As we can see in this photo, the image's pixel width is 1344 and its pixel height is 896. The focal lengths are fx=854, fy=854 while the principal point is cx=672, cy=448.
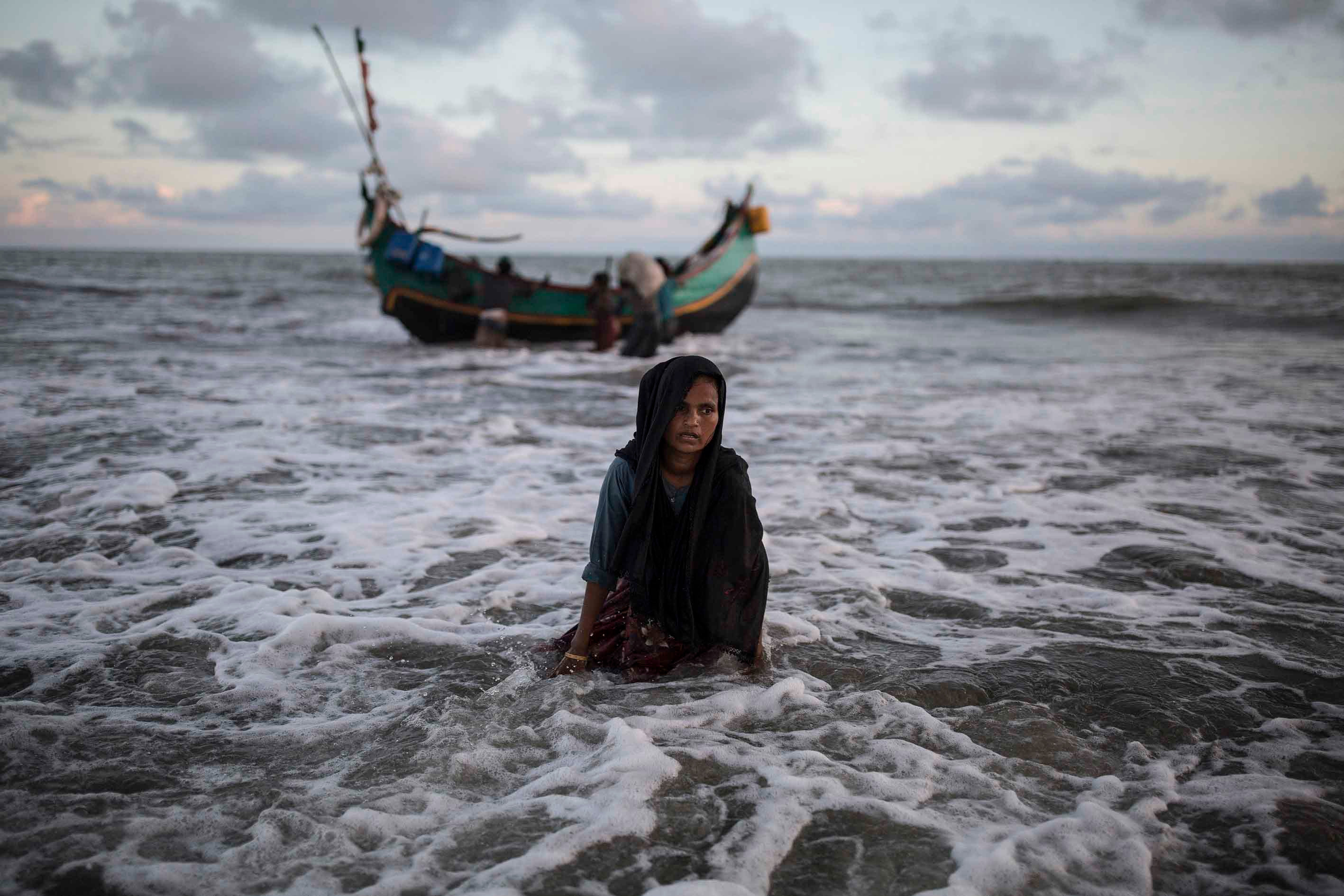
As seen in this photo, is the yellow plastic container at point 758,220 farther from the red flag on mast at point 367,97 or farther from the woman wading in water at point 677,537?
the woman wading in water at point 677,537

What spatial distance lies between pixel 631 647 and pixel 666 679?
0.56 ft

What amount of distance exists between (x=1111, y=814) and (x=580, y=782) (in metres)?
1.40

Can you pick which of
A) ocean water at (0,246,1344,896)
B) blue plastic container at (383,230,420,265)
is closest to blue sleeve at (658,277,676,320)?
blue plastic container at (383,230,420,265)

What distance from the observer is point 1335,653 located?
3.27 m

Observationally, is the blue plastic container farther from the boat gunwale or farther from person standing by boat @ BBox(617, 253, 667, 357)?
person standing by boat @ BBox(617, 253, 667, 357)

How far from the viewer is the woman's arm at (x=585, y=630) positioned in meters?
2.81

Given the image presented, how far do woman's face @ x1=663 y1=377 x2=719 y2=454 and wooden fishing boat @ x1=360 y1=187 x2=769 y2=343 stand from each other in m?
12.6

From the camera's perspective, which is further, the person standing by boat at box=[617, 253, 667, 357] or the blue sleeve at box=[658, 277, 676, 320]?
the blue sleeve at box=[658, 277, 676, 320]

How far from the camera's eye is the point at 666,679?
3.02 meters

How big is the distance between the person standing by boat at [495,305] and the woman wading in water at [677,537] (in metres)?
13.1

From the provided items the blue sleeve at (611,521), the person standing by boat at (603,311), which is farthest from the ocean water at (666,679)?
the person standing by boat at (603,311)

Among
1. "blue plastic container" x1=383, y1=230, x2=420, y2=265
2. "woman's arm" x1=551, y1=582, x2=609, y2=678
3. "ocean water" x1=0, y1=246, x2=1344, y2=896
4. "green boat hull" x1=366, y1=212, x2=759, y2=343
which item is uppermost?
"blue plastic container" x1=383, y1=230, x2=420, y2=265

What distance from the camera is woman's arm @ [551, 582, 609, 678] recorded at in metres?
2.81

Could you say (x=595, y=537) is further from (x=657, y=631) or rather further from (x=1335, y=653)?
(x=1335, y=653)
